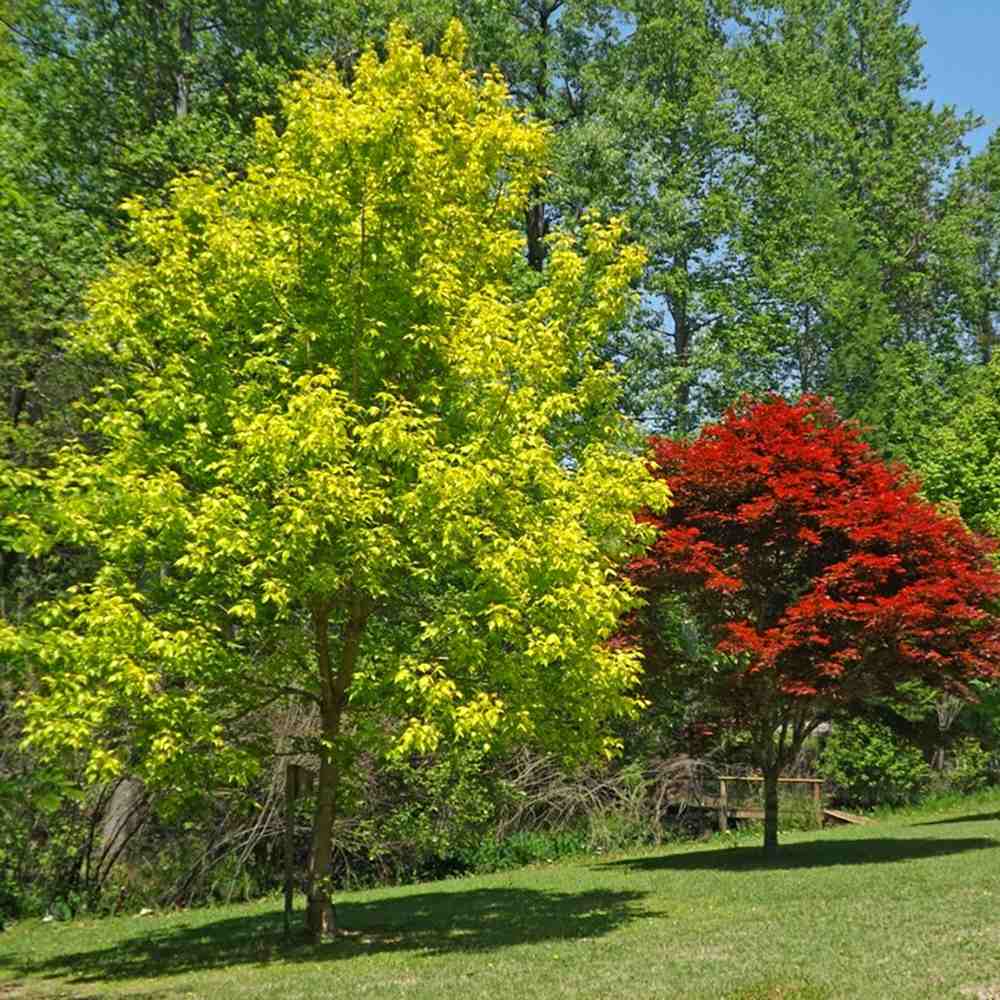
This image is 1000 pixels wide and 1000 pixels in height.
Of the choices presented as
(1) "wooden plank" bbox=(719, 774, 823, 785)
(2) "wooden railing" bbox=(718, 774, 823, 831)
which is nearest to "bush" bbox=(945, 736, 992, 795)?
(1) "wooden plank" bbox=(719, 774, 823, 785)

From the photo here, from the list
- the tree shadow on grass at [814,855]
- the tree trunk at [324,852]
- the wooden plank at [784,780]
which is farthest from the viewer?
the wooden plank at [784,780]

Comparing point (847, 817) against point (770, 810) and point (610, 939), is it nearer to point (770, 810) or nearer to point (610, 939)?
point (770, 810)

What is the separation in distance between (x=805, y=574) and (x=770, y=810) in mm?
3831

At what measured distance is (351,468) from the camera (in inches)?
432

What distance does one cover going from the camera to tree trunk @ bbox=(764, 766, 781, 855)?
1852cm

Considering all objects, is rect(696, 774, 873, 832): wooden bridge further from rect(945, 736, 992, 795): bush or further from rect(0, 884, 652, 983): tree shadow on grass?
rect(0, 884, 652, 983): tree shadow on grass

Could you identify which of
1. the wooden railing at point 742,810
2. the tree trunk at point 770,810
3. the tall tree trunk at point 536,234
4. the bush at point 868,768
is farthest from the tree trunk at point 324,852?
the tall tree trunk at point 536,234

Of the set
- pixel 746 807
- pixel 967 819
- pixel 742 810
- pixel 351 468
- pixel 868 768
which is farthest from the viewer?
pixel 868 768

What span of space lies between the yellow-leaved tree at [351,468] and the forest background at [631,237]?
1.38 meters

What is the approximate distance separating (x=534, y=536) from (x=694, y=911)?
14.8 feet

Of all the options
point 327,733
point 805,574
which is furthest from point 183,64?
point 327,733

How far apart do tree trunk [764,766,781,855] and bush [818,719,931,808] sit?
1057 centimetres

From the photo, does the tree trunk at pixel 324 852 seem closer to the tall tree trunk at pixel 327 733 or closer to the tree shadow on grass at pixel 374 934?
the tall tree trunk at pixel 327 733

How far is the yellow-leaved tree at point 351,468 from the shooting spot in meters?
10.7
